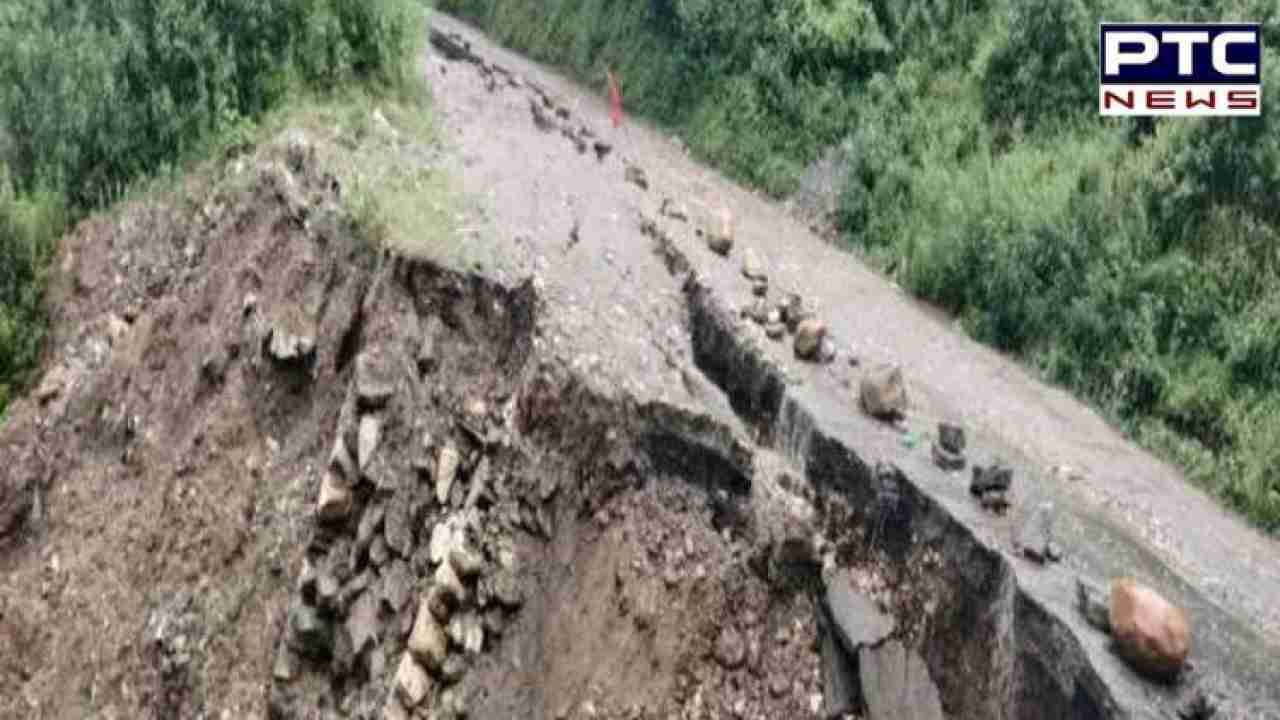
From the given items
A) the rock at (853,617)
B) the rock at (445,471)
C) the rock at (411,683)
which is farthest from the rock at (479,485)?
the rock at (853,617)

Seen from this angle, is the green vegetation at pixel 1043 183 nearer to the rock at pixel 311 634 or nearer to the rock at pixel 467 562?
the rock at pixel 467 562

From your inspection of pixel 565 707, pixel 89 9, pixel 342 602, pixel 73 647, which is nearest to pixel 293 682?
pixel 342 602

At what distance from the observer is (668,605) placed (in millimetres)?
6480

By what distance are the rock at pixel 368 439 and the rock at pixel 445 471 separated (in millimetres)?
525

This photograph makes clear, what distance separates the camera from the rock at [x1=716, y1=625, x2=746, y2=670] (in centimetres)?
629

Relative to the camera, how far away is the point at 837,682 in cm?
605

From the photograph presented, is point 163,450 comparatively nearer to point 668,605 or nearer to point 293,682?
point 293,682

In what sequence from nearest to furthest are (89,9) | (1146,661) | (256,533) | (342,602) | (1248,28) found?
1. (1146,661)
2. (342,602)
3. (256,533)
4. (1248,28)
5. (89,9)

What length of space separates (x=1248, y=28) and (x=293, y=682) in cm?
882

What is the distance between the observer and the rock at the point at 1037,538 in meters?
6.12

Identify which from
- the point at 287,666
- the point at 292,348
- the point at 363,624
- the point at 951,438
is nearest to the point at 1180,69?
the point at 951,438

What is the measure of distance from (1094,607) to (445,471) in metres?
3.63

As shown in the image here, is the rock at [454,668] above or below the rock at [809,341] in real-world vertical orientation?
below

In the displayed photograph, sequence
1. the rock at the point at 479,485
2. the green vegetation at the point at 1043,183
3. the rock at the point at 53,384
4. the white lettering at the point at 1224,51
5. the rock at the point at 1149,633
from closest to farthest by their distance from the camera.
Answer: the rock at the point at 1149,633 < the rock at the point at 479,485 < the green vegetation at the point at 1043,183 < the white lettering at the point at 1224,51 < the rock at the point at 53,384
